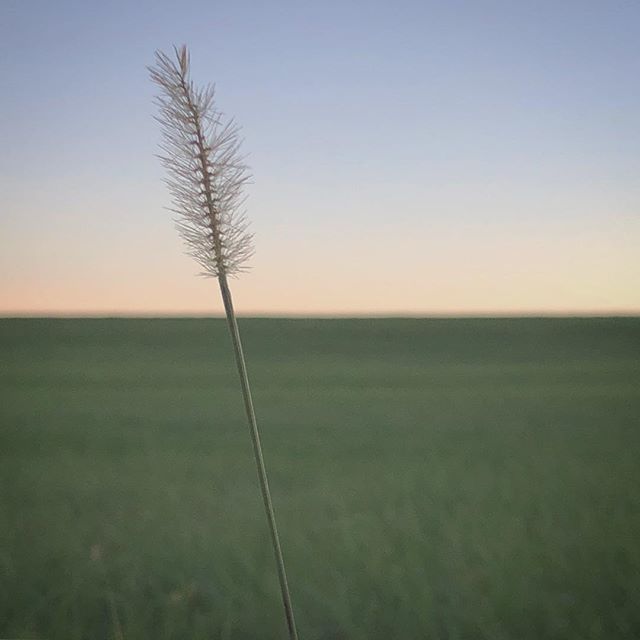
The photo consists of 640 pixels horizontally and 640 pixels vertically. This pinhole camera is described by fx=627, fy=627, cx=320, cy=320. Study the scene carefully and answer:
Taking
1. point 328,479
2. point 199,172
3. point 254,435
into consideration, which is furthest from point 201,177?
point 328,479

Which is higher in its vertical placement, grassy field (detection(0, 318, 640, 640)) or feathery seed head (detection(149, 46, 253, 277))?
feathery seed head (detection(149, 46, 253, 277))

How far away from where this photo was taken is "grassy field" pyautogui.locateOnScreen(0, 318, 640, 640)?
94 centimetres

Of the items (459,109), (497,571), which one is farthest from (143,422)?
(459,109)

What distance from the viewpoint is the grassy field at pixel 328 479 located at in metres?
0.94

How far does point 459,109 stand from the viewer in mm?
1038

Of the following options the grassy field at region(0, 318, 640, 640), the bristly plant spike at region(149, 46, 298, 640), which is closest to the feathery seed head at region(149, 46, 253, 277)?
the bristly plant spike at region(149, 46, 298, 640)

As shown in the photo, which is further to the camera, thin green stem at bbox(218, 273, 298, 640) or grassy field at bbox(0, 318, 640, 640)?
grassy field at bbox(0, 318, 640, 640)

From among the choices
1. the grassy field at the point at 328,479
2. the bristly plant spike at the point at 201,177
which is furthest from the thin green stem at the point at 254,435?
the grassy field at the point at 328,479

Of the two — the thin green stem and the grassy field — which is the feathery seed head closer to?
the thin green stem

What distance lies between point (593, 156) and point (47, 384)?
3.39 ft

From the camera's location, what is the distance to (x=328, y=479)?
104cm

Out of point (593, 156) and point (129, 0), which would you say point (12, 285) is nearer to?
point (129, 0)

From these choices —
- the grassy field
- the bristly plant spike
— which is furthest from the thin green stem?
the grassy field

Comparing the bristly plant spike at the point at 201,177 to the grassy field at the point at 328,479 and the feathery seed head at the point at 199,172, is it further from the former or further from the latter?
the grassy field at the point at 328,479
